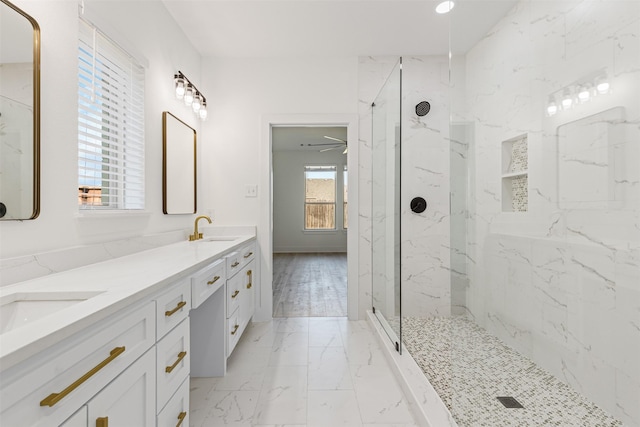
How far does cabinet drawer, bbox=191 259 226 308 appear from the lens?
59.2 inches

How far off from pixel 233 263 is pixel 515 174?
5.87ft

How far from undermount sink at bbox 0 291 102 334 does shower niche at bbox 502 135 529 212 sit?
1.72 m

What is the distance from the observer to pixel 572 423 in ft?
4.16

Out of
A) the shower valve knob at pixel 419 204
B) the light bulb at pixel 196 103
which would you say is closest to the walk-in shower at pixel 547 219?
the shower valve knob at pixel 419 204

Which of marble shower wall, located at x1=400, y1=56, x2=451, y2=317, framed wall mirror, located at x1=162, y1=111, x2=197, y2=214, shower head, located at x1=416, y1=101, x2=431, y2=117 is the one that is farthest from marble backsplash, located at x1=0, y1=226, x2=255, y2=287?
shower head, located at x1=416, y1=101, x2=431, y2=117

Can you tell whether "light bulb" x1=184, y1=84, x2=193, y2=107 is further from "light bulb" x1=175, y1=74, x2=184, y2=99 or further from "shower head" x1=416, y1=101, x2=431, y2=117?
"shower head" x1=416, y1=101, x2=431, y2=117

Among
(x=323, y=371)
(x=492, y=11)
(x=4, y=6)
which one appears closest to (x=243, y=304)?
(x=323, y=371)

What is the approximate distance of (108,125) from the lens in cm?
179

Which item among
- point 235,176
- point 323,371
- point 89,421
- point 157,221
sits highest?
point 235,176

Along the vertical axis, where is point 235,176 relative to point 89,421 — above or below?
above

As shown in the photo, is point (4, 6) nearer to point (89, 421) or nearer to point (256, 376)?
point (89, 421)

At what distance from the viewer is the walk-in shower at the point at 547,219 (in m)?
1.15

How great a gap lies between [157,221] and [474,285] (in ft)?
6.92

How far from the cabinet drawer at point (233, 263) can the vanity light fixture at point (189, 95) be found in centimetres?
132
